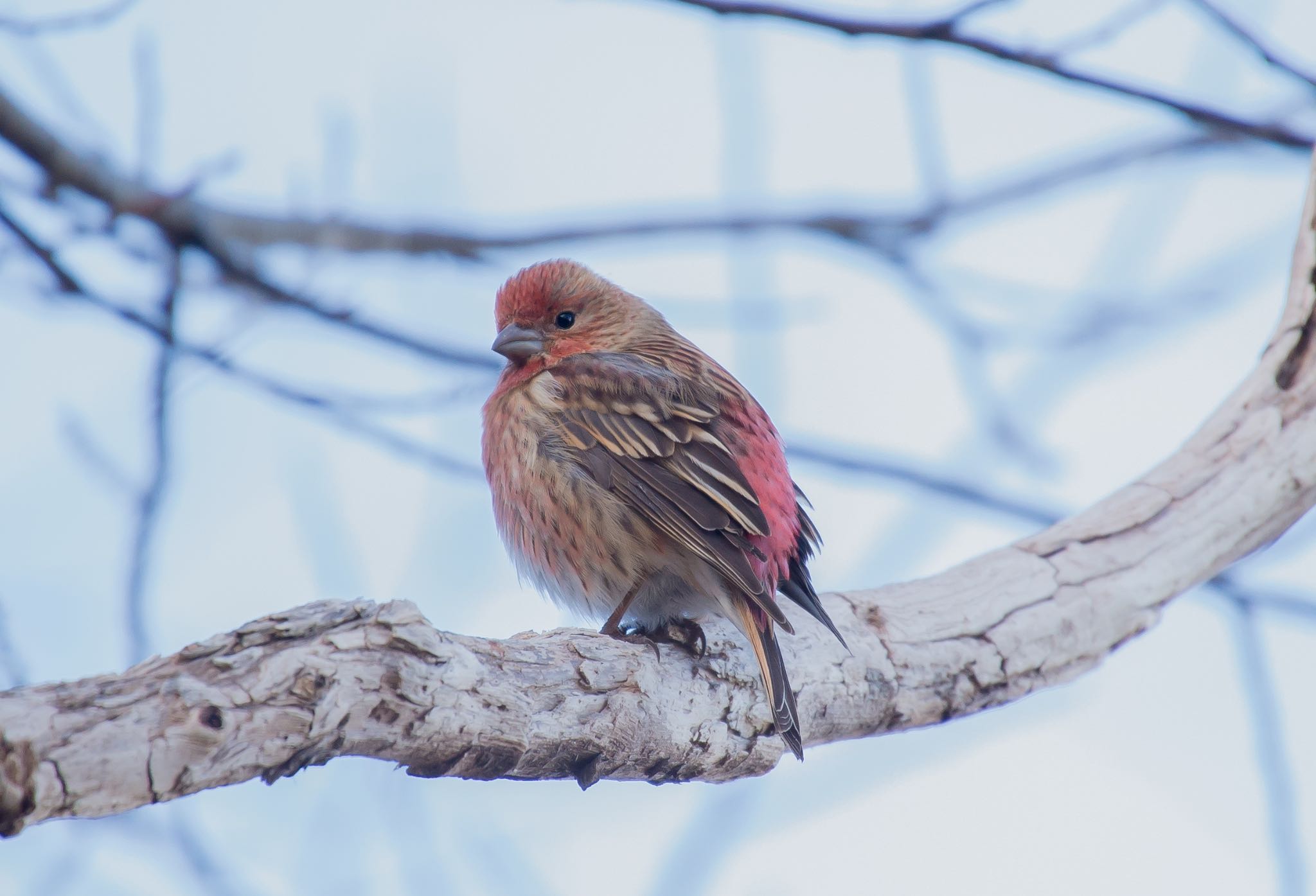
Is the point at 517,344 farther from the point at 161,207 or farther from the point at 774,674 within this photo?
the point at 774,674

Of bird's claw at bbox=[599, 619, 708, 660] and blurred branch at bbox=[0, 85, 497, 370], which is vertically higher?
blurred branch at bbox=[0, 85, 497, 370]

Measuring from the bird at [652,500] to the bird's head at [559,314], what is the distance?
0.22 metres

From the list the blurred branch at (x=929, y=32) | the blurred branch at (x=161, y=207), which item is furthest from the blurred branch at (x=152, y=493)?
the blurred branch at (x=929, y=32)

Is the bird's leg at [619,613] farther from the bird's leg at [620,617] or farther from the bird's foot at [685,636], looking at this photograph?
the bird's foot at [685,636]

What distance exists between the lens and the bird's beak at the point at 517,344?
6215mm

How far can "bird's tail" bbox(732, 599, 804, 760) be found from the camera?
421 cm

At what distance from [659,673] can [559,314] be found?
2753 millimetres

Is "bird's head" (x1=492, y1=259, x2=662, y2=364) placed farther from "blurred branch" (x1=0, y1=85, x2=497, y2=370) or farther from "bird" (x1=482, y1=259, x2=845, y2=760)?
"blurred branch" (x1=0, y1=85, x2=497, y2=370)

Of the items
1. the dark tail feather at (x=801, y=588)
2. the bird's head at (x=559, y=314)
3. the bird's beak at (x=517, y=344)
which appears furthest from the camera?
the bird's head at (x=559, y=314)

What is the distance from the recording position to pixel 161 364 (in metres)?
4.43

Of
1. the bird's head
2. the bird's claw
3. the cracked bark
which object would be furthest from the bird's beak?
the cracked bark

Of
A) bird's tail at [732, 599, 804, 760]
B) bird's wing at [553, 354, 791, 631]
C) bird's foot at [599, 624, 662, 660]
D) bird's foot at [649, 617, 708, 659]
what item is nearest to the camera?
bird's tail at [732, 599, 804, 760]

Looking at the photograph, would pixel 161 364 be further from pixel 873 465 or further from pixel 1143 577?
pixel 1143 577

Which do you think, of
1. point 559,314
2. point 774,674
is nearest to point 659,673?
point 774,674
